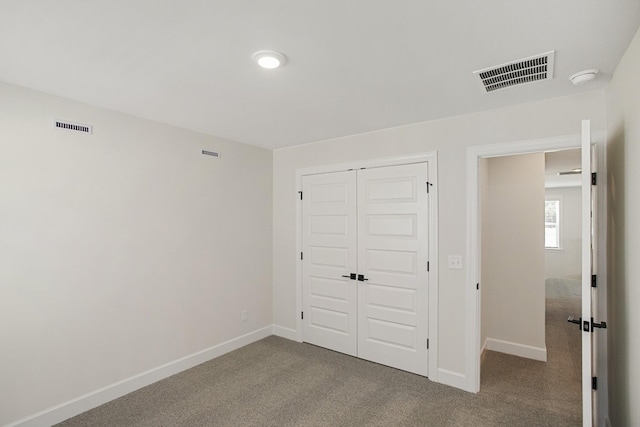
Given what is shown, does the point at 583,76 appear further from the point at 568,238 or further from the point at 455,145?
the point at 568,238

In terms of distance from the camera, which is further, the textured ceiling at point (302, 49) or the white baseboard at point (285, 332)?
the white baseboard at point (285, 332)

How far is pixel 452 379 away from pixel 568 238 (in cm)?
858

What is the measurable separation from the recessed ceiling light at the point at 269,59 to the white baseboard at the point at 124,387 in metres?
3.08

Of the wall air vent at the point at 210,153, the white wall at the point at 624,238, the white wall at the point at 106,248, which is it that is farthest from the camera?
the wall air vent at the point at 210,153

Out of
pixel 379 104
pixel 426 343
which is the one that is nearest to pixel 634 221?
pixel 379 104

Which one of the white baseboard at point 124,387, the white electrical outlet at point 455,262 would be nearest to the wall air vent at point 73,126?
the white baseboard at point 124,387

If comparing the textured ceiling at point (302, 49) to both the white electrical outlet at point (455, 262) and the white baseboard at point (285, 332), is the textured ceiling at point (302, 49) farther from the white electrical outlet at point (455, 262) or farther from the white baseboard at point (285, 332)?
the white baseboard at point (285, 332)

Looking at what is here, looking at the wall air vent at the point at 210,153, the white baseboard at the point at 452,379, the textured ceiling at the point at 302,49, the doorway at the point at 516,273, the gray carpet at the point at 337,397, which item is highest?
the textured ceiling at the point at 302,49

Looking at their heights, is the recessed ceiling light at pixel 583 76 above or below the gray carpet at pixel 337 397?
above

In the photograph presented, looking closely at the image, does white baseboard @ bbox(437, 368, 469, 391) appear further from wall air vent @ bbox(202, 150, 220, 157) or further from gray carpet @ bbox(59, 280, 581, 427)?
wall air vent @ bbox(202, 150, 220, 157)

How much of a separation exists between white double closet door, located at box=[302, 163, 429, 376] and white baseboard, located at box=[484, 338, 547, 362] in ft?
4.47

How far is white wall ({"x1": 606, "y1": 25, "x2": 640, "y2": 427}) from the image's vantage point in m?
1.77

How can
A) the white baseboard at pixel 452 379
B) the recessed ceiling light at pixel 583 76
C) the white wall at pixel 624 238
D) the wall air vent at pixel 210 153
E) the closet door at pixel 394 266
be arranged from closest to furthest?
the white wall at pixel 624 238 → the recessed ceiling light at pixel 583 76 → the white baseboard at pixel 452 379 → the closet door at pixel 394 266 → the wall air vent at pixel 210 153

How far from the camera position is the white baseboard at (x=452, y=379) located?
3.10 meters
